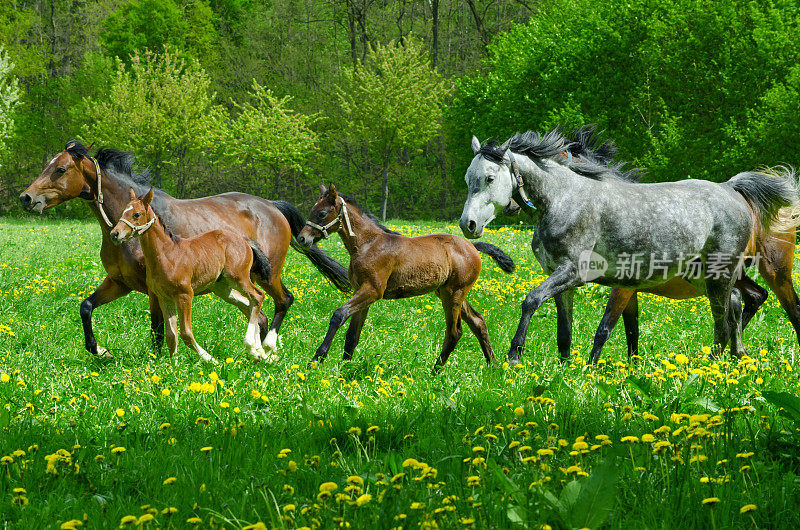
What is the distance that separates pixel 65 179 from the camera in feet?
24.3

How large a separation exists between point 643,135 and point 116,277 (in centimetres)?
2778

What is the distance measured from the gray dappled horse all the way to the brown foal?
2388mm

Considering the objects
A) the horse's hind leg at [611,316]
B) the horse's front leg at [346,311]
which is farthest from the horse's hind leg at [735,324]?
the horse's front leg at [346,311]

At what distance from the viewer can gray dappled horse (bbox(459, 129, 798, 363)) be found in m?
6.47

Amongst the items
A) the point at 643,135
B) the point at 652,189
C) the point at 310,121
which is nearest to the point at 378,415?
the point at 652,189

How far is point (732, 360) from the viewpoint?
7039 millimetres

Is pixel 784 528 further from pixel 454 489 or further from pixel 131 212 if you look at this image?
pixel 131 212

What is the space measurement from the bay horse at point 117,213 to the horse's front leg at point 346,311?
2.71 feet

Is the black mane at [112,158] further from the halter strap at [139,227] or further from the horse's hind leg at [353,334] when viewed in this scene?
the horse's hind leg at [353,334]

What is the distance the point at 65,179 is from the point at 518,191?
175 inches

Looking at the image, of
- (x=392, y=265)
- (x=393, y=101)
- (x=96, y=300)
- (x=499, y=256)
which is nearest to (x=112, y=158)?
(x=96, y=300)

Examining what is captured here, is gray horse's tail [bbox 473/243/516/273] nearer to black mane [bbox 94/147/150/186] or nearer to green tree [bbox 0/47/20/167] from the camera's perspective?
black mane [bbox 94/147/150/186]

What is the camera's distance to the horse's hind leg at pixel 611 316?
7.31 meters

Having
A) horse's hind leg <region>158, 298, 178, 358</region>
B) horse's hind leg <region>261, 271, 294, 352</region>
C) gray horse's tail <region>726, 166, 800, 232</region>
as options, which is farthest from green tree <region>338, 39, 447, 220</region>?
horse's hind leg <region>158, 298, 178, 358</region>
